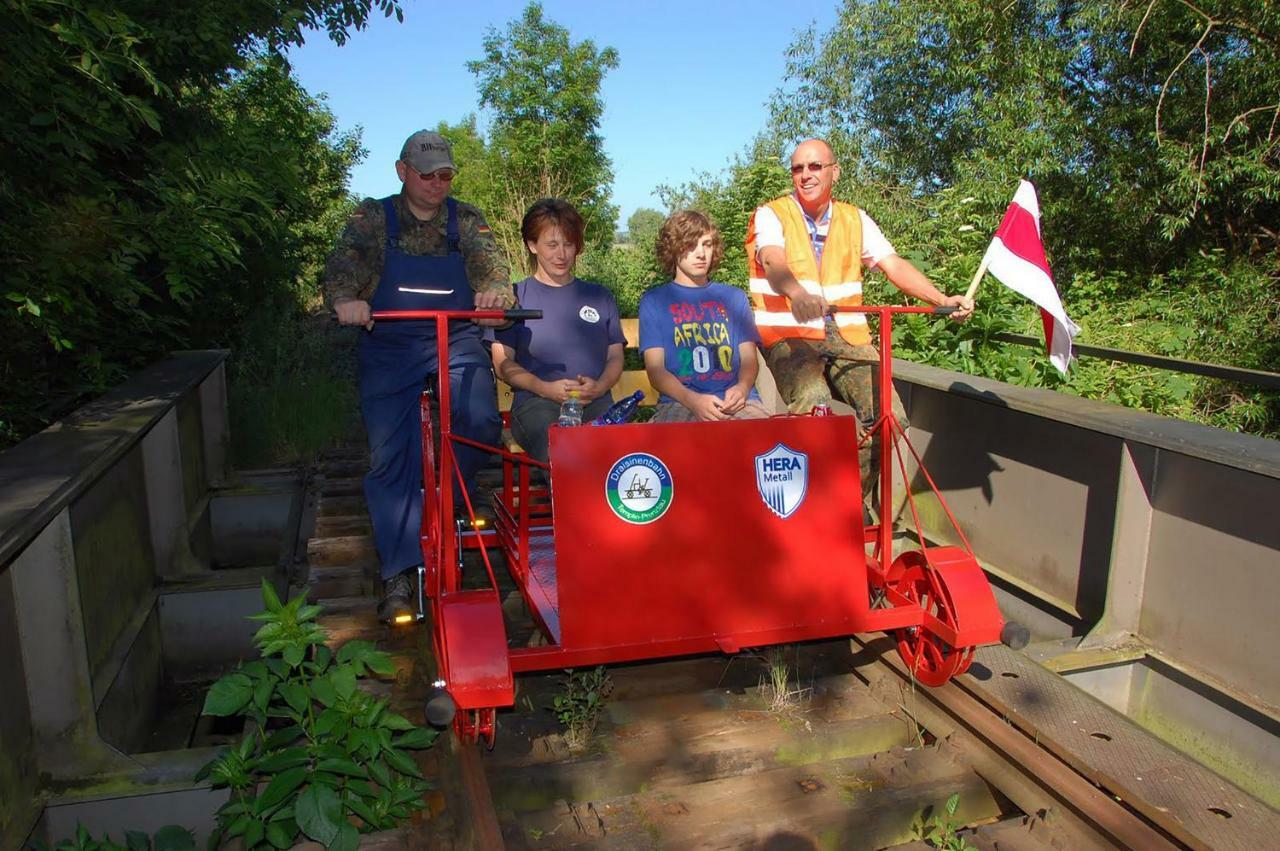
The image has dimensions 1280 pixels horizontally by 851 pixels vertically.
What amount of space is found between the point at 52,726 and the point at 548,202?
2869mm

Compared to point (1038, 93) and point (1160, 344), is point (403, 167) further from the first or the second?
point (1038, 93)

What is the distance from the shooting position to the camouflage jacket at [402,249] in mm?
4277

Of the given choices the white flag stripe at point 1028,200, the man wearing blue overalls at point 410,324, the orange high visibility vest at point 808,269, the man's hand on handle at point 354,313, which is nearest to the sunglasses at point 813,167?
the orange high visibility vest at point 808,269

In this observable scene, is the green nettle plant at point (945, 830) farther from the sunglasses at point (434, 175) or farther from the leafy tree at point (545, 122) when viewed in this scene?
the leafy tree at point (545, 122)

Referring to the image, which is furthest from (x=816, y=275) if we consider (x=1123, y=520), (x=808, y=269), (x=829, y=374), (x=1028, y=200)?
(x=1123, y=520)

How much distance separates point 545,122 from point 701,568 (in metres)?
36.4

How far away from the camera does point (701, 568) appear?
3.51m

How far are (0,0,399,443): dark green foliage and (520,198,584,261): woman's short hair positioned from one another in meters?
1.37

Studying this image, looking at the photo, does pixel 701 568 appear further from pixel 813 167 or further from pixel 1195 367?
pixel 1195 367

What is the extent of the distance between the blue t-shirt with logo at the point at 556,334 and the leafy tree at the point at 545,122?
101 ft

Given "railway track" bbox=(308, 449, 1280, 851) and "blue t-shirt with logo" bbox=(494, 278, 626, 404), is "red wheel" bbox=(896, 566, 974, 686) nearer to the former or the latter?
"railway track" bbox=(308, 449, 1280, 851)

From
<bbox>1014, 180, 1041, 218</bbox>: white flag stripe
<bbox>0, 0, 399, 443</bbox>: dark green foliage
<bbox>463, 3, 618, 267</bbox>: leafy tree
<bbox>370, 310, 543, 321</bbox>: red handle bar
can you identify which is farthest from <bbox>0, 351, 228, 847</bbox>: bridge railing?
<bbox>463, 3, 618, 267</bbox>: leafy tree

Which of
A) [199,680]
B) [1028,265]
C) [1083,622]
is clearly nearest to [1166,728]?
[1083,622]

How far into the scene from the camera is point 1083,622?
4613mm
